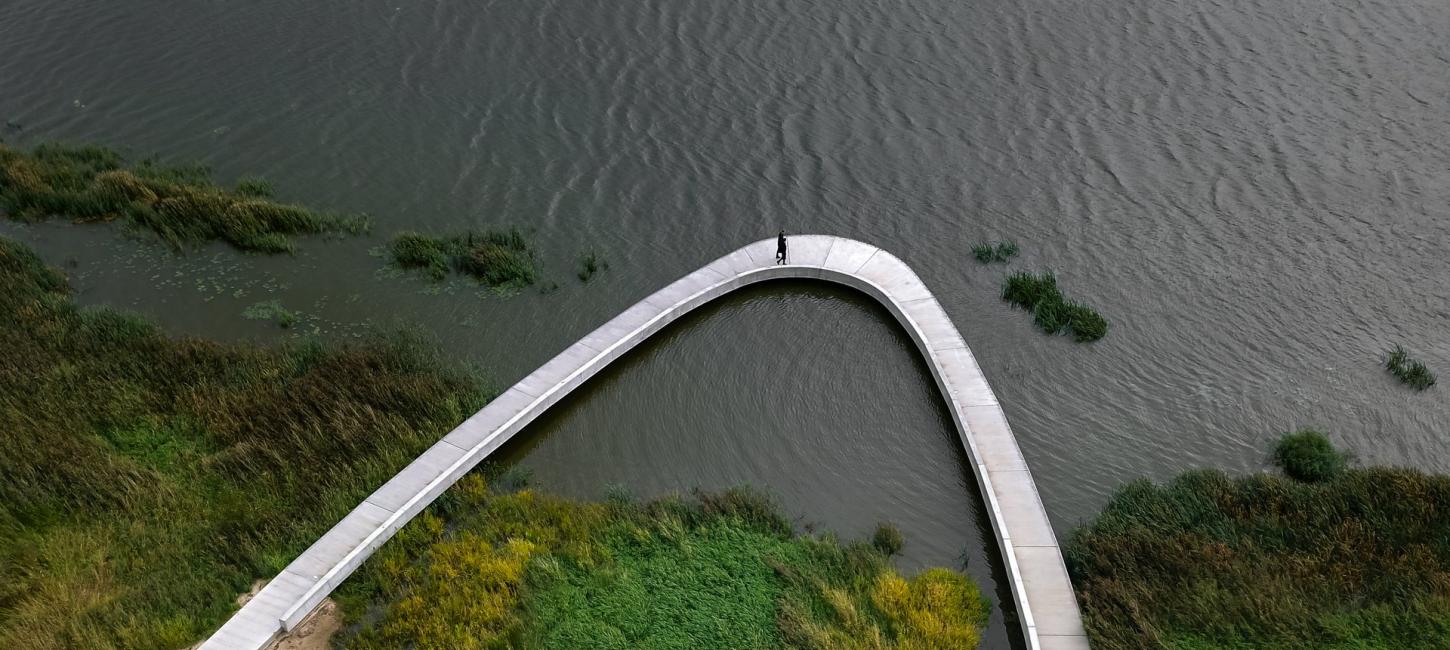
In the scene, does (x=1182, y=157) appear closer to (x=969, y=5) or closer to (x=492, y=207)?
(x=969, y=5)

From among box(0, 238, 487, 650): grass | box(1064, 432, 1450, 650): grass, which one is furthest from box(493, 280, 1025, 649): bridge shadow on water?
box(0, 238, 487, 650): grass

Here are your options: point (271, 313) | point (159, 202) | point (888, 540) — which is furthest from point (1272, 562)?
point (159, 202)

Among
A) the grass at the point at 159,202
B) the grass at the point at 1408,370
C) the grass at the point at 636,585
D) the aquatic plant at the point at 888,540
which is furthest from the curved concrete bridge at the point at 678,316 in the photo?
the grass at the point at 1408,370

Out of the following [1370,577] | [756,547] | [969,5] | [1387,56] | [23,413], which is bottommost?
[23,413]

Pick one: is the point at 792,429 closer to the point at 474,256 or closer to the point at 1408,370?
the point at 474,256

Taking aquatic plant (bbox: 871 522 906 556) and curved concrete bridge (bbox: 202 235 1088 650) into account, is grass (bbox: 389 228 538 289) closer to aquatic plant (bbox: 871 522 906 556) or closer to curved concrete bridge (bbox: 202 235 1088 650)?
curved concrete bridge (bbox: 202 235 1088 650)

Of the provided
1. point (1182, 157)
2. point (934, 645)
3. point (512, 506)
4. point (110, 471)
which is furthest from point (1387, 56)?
point (110, 471)
